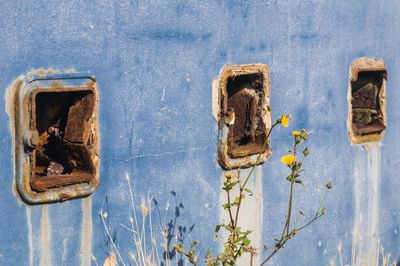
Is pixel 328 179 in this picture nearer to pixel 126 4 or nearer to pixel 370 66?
pixel 370 66

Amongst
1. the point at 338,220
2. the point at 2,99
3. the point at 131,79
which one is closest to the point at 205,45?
the point at 131,79

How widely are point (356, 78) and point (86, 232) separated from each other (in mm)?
2194

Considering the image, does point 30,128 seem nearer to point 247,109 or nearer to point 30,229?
point 30,229

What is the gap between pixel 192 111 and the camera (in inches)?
165

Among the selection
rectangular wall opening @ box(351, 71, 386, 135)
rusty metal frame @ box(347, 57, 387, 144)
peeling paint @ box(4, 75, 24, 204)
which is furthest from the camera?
rectangular wall opening @ box(351, 71, 386, 135)

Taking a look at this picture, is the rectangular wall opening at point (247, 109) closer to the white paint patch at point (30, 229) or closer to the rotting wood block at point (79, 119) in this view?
the rotting wood block at point (79, 119)

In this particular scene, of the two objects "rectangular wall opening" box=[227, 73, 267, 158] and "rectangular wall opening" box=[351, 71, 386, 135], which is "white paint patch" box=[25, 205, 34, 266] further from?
"rectangular wall opening" box=[351, 71, 386, 135]

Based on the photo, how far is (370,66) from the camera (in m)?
5.30

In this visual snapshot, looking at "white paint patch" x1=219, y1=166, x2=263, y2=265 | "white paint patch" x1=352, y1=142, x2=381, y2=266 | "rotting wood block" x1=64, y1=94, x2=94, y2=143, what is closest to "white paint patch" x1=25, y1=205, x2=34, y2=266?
"rotting wood block" x1=64, y1=94, x2=94, y2=143

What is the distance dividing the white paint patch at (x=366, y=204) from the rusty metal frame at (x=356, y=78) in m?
0.05

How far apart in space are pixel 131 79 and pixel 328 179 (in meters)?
1.68

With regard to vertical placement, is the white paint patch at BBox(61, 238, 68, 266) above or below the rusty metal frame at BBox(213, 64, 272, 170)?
below

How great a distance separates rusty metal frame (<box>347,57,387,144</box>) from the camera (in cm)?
518

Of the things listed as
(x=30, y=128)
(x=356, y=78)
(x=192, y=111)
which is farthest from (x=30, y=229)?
(x=356, y=78)
